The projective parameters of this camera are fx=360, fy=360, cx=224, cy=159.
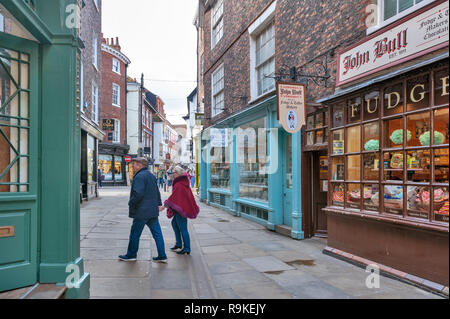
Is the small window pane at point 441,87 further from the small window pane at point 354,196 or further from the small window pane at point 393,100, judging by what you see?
the small window pane at point 354,196

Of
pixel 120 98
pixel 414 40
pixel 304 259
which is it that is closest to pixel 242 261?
pixel 304 259

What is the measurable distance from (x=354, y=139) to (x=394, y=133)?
946 mm

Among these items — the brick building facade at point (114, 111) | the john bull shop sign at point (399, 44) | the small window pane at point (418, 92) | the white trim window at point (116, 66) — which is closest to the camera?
the john bull shop sign at point (399, 44)

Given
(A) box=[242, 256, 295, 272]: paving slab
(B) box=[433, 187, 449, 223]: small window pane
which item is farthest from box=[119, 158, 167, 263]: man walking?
(B) box=[433, 187, 449, 223]: small window pane

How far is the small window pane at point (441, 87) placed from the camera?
460 centimetres

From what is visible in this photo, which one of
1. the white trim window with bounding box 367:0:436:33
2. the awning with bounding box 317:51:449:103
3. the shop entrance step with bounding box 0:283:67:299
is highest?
the white trim window with bounding box 367:0:436:33

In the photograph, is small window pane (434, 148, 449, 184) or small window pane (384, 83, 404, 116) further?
small window pane (384, 83, 404, 116)

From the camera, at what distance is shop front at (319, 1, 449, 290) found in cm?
470

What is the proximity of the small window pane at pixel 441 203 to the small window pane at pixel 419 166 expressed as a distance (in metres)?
0.24

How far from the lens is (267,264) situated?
20.0 ft

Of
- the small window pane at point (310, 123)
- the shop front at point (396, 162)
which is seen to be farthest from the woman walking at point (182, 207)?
the small window pane at point (310, 123)

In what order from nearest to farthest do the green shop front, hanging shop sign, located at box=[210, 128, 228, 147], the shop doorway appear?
the green shop front
the shop doorway
hanging shop sign, located at box=[210, 128, 228, 147]

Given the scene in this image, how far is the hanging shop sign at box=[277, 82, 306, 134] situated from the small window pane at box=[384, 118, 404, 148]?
74.5 inches

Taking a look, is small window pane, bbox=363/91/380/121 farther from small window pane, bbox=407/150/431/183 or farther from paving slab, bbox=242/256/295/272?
paving slab, bbox=242/256/295/272
